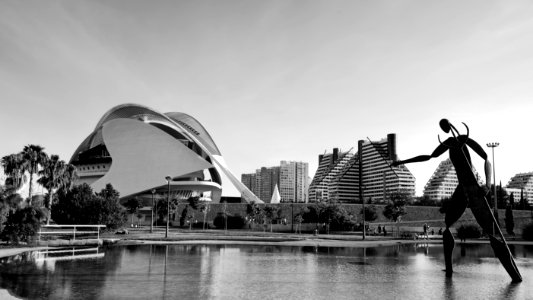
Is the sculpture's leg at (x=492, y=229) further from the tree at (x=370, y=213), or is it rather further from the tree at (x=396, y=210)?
the tree at (x=370, y=213)

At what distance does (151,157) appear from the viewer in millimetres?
67500

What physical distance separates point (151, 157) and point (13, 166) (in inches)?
1447

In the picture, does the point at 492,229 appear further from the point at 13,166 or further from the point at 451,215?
the point at 13,166

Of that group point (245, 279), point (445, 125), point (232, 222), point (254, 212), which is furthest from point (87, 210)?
point (445, 125)

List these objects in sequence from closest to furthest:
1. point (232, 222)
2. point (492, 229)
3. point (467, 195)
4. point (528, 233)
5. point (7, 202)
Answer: point (492, 229), point (467, 195), point (7, 202), point (528, 233), point (232, 222)

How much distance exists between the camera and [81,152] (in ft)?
250

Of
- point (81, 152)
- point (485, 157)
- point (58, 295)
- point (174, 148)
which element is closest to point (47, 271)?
point (58, 295)

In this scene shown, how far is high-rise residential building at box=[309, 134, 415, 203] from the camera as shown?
139375mm

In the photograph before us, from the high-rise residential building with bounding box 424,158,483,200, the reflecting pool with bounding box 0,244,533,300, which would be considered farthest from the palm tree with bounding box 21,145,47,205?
the high-rise residential building with bounding box 424,158,483,200

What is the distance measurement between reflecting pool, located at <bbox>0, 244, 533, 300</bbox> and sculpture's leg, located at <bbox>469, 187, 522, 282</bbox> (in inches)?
16.3

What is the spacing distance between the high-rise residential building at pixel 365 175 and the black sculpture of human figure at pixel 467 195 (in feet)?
398

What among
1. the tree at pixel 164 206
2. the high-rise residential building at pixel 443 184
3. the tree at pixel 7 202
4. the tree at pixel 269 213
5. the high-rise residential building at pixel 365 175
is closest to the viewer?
the tree at pixel 7 202

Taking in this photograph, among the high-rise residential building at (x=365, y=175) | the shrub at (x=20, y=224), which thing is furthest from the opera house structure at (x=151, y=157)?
the high-rise residential building at (x=365, y=175)

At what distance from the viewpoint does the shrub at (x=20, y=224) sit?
2188cm
